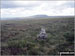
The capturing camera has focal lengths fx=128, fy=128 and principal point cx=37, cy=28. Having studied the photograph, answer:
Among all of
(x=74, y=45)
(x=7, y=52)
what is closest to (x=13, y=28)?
(x=7, y=52)

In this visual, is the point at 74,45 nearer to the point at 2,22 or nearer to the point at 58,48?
the point at 58,48

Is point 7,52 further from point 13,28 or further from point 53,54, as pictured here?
point 53,54

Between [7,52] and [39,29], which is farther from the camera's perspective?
[39,29]

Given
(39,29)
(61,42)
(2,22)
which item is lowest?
(61,42)

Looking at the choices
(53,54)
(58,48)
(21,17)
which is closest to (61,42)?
(58,48)

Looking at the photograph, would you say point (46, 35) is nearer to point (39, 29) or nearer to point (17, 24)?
point (39, 29)

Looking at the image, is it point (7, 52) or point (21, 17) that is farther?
point (21, 17)

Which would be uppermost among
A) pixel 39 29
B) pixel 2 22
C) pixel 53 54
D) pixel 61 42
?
pixel 2 22

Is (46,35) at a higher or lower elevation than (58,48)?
higher

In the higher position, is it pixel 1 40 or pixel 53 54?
pixel 1 40
